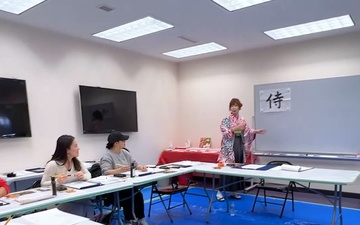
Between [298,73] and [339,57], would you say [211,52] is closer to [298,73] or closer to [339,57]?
[298,73]

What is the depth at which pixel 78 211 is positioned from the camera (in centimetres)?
274

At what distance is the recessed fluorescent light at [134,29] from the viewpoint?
148 inches

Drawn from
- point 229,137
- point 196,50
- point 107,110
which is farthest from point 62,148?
point 196,50

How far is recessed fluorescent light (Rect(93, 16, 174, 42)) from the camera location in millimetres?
3771

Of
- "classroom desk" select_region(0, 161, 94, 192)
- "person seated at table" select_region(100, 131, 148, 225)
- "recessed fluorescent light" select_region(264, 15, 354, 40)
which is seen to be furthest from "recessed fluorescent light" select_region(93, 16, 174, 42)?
"classroom desk" select_region(0, 161, 94, 192)

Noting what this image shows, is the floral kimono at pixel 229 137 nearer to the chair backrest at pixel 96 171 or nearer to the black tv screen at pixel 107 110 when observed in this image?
the black tv screen at pixel 107 110

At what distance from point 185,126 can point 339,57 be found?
325cm

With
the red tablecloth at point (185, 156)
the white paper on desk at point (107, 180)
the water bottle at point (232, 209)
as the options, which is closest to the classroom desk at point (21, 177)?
the white paper on desk at point (107, 180)

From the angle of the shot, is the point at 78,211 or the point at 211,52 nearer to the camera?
the point at 78,211

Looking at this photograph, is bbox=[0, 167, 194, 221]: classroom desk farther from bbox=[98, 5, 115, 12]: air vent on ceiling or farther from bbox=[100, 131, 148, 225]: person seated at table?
bbox=[98, 5, 115, 12]: air vent on ceiling

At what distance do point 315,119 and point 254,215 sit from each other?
1945mm

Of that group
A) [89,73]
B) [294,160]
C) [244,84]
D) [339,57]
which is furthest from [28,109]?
[339,57]

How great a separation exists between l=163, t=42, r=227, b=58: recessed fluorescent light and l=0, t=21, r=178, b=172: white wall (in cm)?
49

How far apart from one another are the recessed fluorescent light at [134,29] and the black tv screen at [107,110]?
872 millimetres
